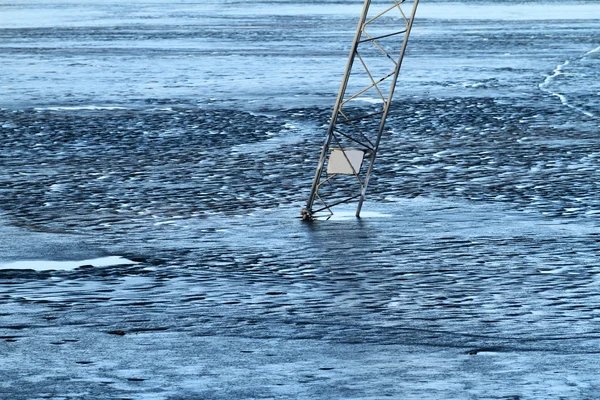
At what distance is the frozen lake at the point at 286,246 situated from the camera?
23.9 ft

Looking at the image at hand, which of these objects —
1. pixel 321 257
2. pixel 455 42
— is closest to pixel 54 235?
pixel 321 257

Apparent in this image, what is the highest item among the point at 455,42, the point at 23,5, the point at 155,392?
the point at 155,392

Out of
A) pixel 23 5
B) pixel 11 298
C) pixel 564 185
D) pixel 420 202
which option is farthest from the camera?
pixel 23 5

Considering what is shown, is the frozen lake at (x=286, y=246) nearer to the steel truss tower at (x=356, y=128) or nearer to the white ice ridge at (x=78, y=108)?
the white ice ridge at (x=78, y=108)

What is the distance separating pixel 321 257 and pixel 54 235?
2.32 meters

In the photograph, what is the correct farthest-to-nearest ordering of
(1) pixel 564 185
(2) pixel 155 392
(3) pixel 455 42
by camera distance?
(3) pixel 455 42
(1) pixel 564 185
(2) pixel 155 392

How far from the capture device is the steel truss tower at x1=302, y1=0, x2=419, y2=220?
1238cm

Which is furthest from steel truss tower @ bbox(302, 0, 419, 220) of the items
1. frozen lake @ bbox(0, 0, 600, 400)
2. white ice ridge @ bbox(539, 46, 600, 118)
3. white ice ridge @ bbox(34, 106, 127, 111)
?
white ice ridge @ bbox(34, 106, 127, 111)

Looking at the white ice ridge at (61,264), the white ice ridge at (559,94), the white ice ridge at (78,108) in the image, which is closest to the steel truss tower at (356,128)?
the white ice ridge at (61,264)

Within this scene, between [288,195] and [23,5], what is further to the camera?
[23,5]

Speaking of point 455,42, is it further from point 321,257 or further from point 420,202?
point 321,257

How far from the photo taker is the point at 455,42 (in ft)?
121

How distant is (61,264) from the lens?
10.1m

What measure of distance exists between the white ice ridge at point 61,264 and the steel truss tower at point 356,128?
7.79 feet
